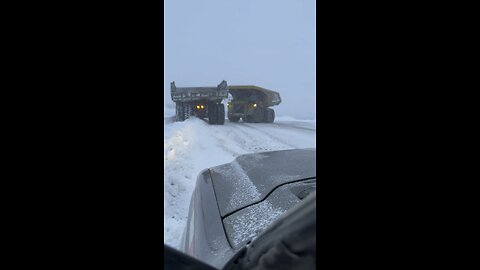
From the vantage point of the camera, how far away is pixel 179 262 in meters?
0.73

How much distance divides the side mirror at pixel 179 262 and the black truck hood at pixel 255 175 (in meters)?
0.98

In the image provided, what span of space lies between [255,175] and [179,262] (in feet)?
5.35

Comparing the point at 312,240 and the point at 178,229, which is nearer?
the point at 312,240

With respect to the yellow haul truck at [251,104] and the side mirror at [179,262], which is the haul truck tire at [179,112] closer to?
the yellow haul truck at [251,104]

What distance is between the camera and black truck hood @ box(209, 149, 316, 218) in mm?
1901

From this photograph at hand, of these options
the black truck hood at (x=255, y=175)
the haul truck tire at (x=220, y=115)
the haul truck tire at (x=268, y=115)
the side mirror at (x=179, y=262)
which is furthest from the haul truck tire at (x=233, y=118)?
the side mirror at (x=179, y=262)

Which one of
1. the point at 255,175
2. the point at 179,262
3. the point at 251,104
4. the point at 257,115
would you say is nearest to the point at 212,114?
the point at 251,104

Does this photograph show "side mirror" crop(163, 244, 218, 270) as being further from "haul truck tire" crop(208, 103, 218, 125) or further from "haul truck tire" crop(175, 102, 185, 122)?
"haul truck tire" crop(175, 102, 185, 122)
